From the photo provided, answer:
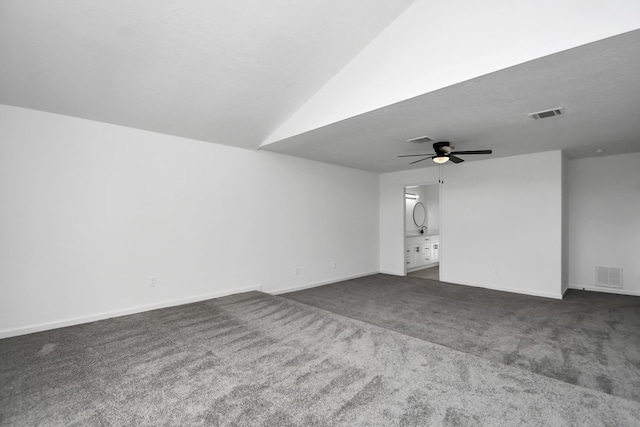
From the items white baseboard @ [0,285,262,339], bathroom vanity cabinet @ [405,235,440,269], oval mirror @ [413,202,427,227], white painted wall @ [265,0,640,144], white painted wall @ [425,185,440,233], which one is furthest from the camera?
white painted wall @ [425,185,440,233]

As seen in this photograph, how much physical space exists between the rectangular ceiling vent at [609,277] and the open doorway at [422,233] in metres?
2.76

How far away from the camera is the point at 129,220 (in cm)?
365

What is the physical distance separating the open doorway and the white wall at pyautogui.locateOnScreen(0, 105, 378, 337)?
3.10m

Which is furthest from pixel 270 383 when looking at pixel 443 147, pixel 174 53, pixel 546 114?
pixel 546 114

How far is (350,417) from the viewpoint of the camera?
5.80 ft

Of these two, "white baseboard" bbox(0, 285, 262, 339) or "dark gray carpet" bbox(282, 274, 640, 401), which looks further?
"white baseboard" bbox(0, 285, 262, 339)

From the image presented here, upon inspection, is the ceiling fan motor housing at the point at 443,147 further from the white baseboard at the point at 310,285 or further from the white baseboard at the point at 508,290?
the white baseboard at the point at 310,285

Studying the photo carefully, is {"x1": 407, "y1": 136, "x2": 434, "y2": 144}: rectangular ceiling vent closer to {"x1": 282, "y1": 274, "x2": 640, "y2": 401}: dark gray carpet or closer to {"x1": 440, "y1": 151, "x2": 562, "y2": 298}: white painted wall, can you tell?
{"x1": 440, "y1": 151, "x2": 562, "y2": 298}: white painted wall

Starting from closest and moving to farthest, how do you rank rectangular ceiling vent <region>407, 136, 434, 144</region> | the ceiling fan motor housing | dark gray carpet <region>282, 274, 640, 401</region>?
1. dark gray carpet <region>282, 274, 640, 401</region>
2. rectangular ceiling vent <region>407, 136, 434, 144</region>
3. the ceiling fan motor housing

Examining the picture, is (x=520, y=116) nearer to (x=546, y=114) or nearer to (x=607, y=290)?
(x=546, y=114)

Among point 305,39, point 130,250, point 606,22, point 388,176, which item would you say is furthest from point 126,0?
point 388,176

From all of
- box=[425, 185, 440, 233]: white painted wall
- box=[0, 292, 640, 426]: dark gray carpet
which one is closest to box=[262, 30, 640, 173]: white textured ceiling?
box=[0, 292, 640, 426]: dark gray carpet

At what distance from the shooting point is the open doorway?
292 inches

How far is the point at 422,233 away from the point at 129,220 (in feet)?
22.8
